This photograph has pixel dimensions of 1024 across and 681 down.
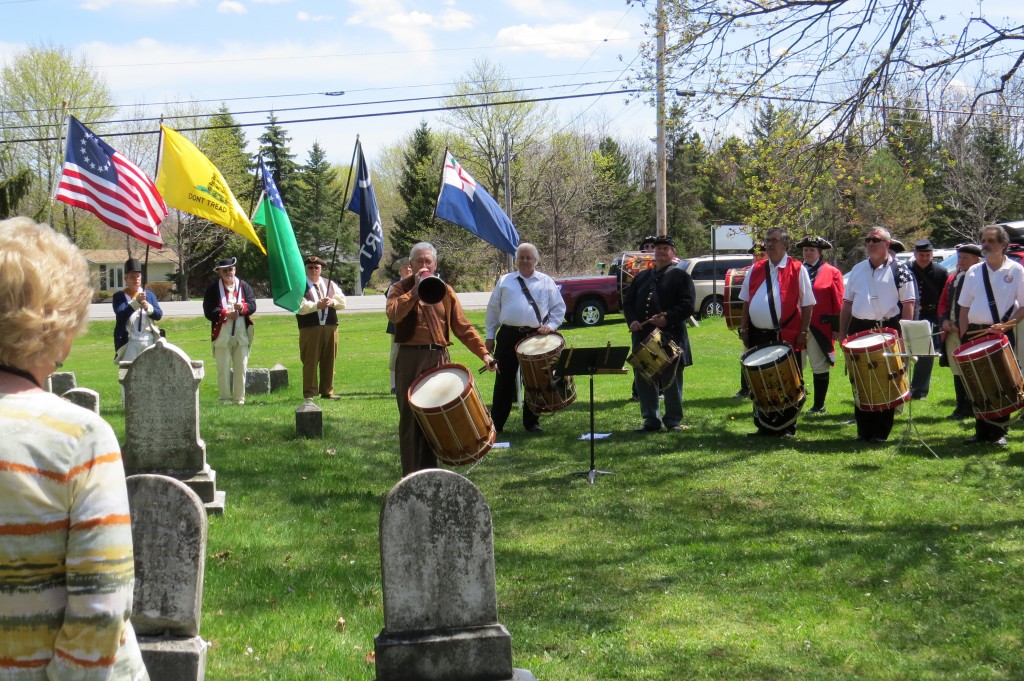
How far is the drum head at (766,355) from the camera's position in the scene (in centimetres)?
1063

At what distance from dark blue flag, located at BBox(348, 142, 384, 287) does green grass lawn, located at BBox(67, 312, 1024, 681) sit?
2677mm

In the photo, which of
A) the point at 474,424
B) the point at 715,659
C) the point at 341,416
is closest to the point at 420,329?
the point at 474,424

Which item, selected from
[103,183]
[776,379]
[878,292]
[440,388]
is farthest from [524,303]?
[103,183]

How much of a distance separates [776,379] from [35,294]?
9271 millimetres

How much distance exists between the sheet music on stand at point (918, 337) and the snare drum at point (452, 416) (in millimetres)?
3995

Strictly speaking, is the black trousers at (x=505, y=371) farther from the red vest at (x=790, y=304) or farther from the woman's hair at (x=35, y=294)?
the woman's hair at (x=35, y=294)

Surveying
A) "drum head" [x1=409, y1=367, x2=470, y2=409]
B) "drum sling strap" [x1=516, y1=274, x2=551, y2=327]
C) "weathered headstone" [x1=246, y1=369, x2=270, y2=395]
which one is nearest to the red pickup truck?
"weathered headstone" [x1=246, y1=369, x2=270, y2=395]

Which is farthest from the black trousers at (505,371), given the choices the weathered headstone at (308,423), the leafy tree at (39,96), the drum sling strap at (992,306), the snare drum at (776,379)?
the leafy tree at (39,96)

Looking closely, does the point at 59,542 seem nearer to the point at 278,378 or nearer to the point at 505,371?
the point at 505,371

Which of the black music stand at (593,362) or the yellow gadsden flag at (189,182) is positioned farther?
the yellow gadsden flag at (189,182)

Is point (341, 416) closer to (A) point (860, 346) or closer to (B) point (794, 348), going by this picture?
(B) point (794, 348)

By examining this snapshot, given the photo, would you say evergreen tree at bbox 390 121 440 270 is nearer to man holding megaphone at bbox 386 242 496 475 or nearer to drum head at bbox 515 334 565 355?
drum head at bbox 515 334 565 355

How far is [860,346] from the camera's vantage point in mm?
10094

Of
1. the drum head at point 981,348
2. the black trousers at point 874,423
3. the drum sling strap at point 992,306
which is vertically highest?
the drum sling strap at point 992,306
